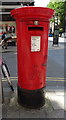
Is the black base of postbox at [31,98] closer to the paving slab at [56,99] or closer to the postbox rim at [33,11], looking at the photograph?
the paving slab at [56,99]

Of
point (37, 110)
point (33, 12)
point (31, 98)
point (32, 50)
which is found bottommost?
point (37, 110)

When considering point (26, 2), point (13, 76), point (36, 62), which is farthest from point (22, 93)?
point (26, 2)

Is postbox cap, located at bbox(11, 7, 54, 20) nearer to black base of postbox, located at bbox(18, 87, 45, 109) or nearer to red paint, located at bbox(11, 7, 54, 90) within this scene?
red paint, located at bbox(11, 7, 54, 90)

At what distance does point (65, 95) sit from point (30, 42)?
1.66 metres

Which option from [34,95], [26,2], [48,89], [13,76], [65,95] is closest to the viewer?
[34,95]

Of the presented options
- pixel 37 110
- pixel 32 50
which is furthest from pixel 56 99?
pixel 32 50

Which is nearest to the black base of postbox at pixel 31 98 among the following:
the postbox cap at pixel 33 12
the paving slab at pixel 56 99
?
the paving slab at pixel 56 99

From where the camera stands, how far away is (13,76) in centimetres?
439

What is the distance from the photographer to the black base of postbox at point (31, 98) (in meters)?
2.40

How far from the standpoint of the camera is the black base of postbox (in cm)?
240

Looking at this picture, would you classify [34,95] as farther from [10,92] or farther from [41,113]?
[10,92]

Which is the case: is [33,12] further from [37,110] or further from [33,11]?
[37,110]

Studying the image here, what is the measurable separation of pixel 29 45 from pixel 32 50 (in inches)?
4.0

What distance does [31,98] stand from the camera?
241cm
